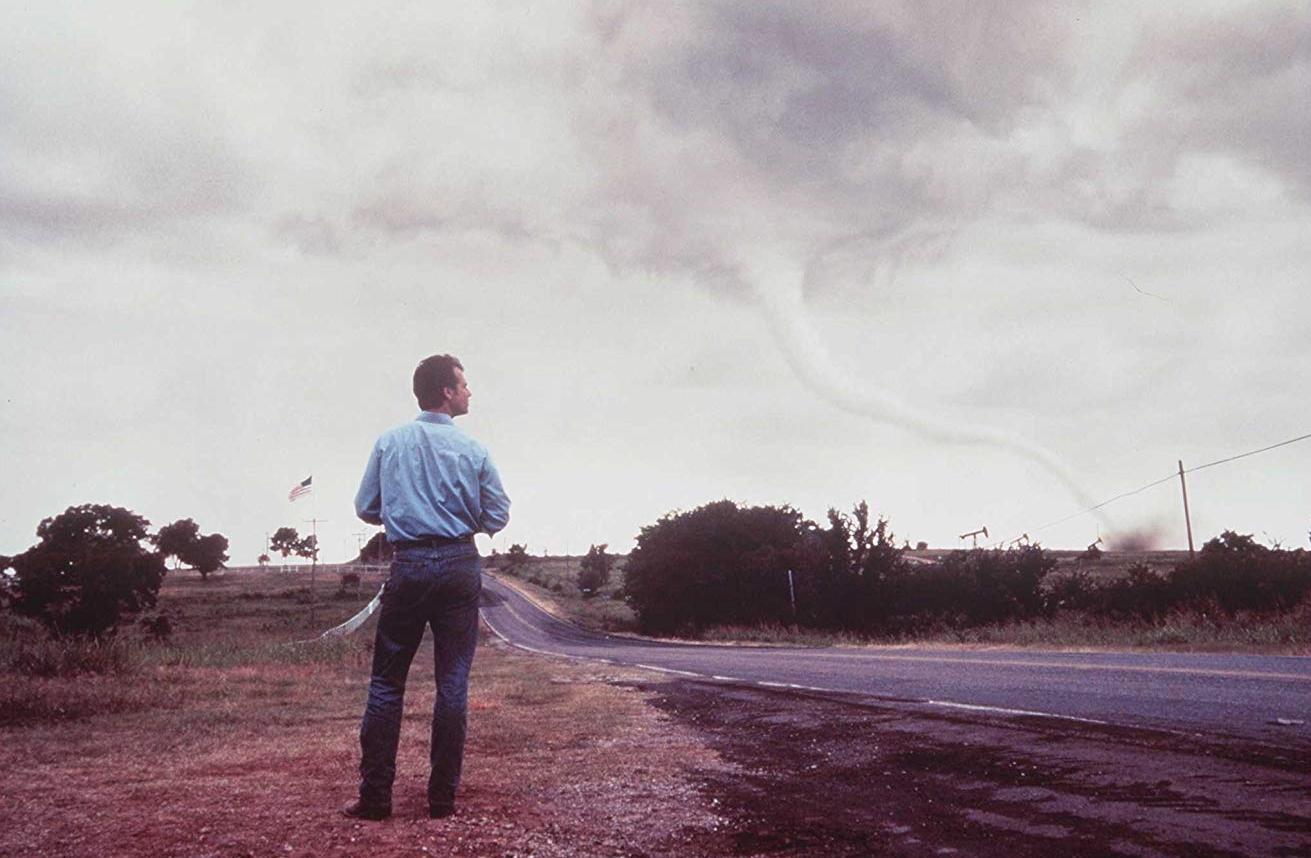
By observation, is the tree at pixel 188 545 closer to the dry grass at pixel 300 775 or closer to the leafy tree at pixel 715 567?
the leafy tree at pixel 715 567

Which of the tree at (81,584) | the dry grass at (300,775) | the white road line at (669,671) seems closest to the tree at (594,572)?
the tree at (81,584)

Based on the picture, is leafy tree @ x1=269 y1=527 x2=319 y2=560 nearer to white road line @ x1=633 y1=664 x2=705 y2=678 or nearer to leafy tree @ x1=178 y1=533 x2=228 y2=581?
leafy tree @ x1=178 y1=533 x2=228 y2=581

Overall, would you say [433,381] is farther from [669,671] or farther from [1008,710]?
[669,671]

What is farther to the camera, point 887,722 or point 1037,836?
point 887,722

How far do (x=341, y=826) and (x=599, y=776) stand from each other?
1.45 metres

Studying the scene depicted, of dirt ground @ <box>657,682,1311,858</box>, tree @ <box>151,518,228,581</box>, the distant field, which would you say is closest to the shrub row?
the distant field

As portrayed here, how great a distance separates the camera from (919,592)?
36594 mm

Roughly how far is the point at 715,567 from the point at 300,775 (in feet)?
135

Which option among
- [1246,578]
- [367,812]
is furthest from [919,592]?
[367,812]

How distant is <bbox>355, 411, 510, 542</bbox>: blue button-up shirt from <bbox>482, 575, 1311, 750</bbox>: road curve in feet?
13.4

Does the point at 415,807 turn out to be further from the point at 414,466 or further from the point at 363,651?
the point at 363,651

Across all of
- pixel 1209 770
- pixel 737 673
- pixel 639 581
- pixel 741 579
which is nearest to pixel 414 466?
pixel 1209 770

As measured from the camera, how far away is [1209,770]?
13.9 feet

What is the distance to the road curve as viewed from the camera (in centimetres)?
603
